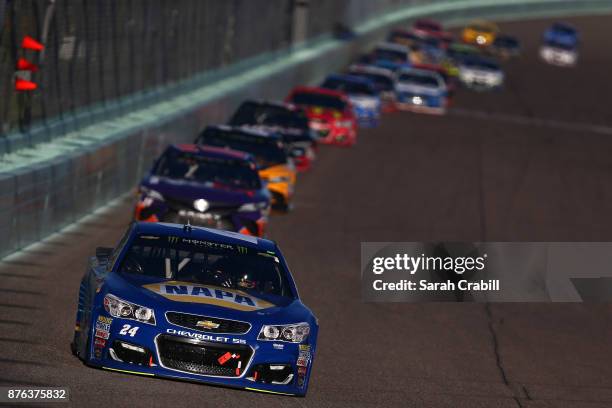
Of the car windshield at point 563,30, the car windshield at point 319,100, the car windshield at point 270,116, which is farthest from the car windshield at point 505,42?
the car windshield at point 270,116

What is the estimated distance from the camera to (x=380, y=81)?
151 feet

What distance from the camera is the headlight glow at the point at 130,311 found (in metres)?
11.1

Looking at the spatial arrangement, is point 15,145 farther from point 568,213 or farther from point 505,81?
point 505,81

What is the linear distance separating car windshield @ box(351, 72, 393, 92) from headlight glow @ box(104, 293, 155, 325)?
113 ft

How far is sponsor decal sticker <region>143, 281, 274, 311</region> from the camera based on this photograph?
37.4ft

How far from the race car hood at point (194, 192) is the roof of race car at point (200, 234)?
598 centimetres

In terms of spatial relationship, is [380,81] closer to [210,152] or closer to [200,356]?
[210,152]

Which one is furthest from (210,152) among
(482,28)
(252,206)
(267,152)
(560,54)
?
(482,28)

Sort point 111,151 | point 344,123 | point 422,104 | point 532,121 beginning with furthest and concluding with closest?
point 532,121 < point 422,104 < point 344,123 < point 111,151

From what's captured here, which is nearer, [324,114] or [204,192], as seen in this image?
[204,192]

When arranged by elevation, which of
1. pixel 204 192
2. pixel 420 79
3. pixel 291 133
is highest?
pixel 204 192

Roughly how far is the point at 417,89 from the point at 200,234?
112ft

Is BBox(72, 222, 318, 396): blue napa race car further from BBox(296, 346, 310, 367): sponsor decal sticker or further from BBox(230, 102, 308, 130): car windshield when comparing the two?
BBox(230, 102, 308, 130): car windshield

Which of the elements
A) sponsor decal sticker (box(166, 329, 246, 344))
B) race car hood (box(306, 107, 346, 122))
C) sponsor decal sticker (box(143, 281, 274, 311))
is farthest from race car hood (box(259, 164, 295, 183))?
sponsor decal sticker (box(166, 329, 246, 344))
